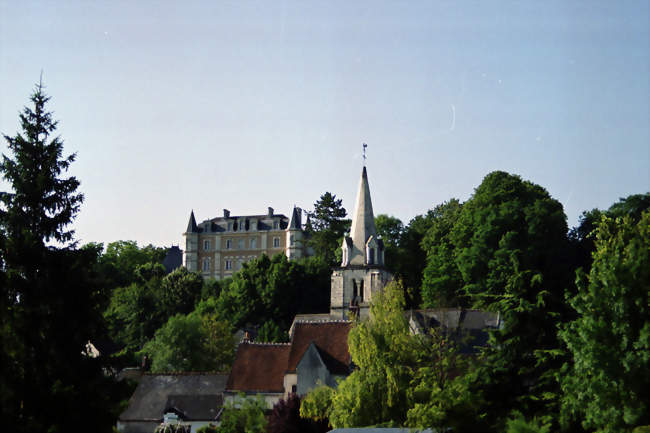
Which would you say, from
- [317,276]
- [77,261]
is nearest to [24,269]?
[77,261]

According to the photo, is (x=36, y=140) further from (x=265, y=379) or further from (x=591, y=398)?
(x=265, y=379)

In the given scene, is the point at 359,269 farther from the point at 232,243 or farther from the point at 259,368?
the point at 232,243

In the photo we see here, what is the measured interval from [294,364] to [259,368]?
2967mm

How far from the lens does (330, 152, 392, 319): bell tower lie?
67.1 metres

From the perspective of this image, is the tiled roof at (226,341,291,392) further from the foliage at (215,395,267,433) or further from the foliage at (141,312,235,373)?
the foliage at (141,312,235,373)

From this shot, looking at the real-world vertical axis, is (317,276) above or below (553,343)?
above

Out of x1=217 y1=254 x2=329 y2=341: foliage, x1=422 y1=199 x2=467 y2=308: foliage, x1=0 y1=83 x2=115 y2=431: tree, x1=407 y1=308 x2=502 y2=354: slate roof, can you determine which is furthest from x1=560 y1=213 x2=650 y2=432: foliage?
x1=217 y1=254 x2=329 y2=341: foliage

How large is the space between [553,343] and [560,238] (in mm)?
29885

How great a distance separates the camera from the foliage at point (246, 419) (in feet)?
135

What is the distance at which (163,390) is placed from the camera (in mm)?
54188

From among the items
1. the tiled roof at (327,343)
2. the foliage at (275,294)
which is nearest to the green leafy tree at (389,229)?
the foliage at (275,294)

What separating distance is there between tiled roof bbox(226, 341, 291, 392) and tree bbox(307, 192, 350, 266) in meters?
37.8

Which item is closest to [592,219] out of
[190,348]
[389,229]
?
[389,229]

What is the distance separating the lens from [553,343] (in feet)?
94.2
